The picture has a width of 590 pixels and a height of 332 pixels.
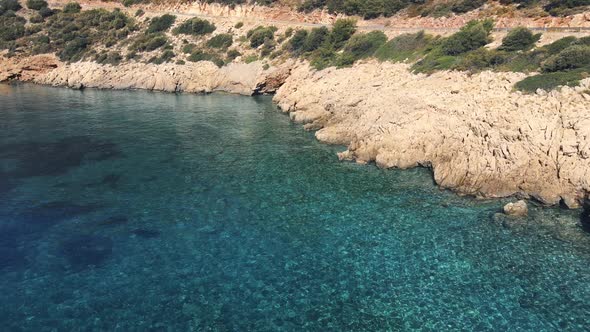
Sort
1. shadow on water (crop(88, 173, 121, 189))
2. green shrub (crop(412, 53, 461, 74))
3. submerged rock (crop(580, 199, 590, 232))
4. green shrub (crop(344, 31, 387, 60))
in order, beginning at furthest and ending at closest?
green shrub (crop(344, 31, 387, 60))
green shrub (crop(412, 53, 461, 74))
shadow on water (crop(88, 173, 121, 189))
submerged rock (crop(580, 199, 590, 232))

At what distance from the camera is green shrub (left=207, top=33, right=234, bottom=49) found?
77450 mm

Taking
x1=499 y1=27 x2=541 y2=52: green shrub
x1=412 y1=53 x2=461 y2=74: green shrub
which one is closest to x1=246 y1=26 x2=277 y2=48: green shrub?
x1=412 y1=53 x2=461 y2=74: green shrub

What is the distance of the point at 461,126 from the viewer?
32.3 metres

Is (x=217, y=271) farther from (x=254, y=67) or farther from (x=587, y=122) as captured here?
(x=254, y=67)

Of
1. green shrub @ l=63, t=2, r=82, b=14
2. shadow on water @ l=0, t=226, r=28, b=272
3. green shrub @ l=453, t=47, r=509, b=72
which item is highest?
green shrub @ l=63, t=2, r=82, b=14

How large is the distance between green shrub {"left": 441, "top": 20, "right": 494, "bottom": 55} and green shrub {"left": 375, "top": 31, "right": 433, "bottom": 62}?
347cm

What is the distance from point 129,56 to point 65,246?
6646 centimetres

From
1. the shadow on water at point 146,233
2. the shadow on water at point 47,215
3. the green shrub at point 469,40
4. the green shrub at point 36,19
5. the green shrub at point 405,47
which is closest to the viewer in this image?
the shadow on water at point 146,233

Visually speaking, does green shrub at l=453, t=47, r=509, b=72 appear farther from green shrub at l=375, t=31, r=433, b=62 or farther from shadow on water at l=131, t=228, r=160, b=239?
shadow on water at l=131, t=228, r=160, b=239

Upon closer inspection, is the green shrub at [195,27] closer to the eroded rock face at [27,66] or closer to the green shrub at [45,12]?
the eroded rock face at [27,66]

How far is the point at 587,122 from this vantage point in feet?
87.1

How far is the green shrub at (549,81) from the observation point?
2984 centimetres

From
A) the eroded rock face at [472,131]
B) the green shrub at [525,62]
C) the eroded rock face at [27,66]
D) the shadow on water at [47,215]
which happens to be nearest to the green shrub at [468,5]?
the eroded rock face at [472,131]

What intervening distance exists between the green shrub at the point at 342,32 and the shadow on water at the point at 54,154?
122 ft
